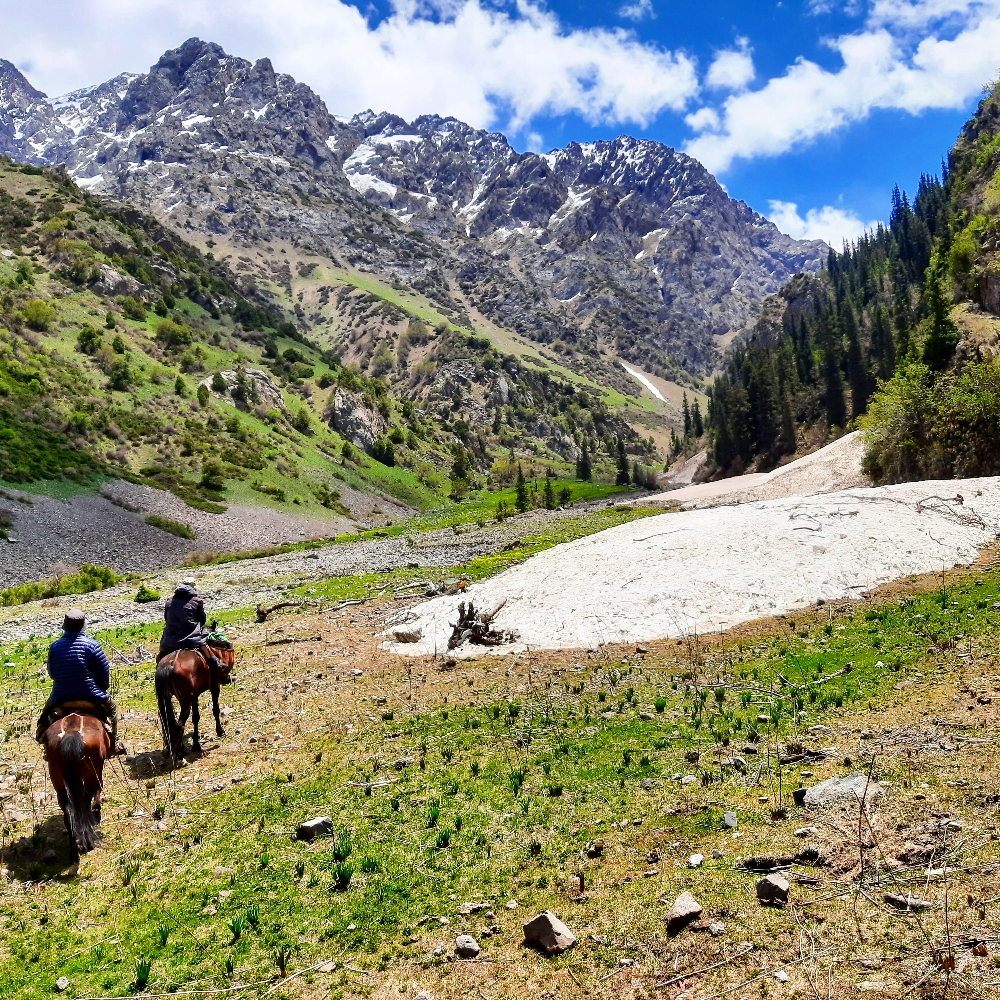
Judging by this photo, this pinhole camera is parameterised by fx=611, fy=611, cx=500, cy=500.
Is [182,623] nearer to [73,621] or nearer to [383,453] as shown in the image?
[73,621]

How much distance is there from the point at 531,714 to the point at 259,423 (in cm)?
11038

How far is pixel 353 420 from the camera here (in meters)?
152

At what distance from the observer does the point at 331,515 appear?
97875 millimetres

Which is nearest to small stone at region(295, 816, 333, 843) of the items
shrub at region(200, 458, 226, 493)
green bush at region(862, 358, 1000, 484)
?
green bush at region(862, 358, 1000, 484)

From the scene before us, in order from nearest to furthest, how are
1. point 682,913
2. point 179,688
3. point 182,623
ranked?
point 682,913
point 179,688
point 182,623

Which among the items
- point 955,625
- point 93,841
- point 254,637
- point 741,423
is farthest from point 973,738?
point 741,423

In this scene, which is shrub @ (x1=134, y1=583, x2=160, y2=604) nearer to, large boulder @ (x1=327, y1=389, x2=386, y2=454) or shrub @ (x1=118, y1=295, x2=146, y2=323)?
shrub @ (x1=118, y1=295, x2=146, y2=323)

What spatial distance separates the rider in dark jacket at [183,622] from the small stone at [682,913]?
12.6 m

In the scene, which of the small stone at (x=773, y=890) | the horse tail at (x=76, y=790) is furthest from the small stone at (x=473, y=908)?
the horse tail at (x=76, y=790)

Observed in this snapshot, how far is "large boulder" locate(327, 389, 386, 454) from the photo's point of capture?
148 metres

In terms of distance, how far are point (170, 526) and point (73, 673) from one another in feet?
218

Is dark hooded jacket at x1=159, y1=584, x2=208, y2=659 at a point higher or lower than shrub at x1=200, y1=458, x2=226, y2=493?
lower

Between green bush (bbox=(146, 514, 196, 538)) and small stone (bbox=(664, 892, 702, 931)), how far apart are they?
74.9 meters

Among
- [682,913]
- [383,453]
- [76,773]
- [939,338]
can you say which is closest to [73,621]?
[76,773]
